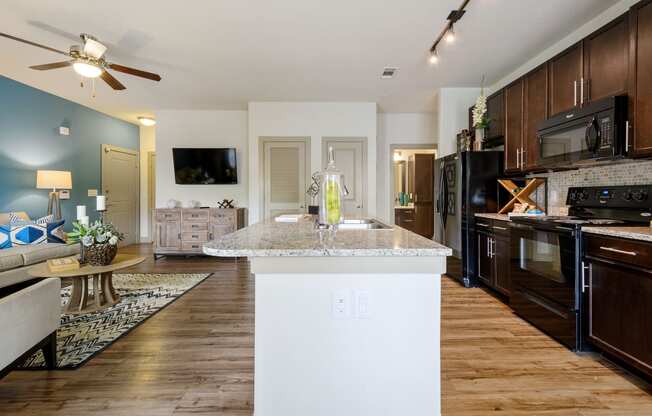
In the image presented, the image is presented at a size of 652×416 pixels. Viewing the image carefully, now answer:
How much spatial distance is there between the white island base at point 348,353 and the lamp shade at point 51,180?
4939 millimetres

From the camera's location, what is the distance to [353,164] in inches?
219

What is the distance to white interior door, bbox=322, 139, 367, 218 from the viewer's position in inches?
218

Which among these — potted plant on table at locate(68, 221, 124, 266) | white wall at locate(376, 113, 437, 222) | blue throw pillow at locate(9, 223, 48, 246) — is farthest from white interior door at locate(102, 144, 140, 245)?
white wall at locate(376, 113, 437, 222)

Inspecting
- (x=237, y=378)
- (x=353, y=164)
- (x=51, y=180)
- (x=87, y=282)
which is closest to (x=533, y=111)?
(x=353, y=164)

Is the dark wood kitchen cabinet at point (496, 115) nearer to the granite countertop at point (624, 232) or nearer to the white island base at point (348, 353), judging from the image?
the granite countertop at point (624, 232)

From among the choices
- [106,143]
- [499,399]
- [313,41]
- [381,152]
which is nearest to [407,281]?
[499,399]

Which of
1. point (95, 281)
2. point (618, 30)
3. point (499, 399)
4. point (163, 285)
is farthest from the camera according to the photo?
point (163, 285)

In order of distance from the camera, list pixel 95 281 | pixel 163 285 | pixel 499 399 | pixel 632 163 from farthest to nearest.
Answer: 1. pixel 163 285
2. pixel 95 281
3. pixel 632 163
4. pixel 499 399

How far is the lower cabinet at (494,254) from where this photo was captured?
3199mm

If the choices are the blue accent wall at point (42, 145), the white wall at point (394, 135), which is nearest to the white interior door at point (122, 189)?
the blue accent wall at point (42, 145)

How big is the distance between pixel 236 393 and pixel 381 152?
511 centimetres

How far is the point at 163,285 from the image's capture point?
3.95m

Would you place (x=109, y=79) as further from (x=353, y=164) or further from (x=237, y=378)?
(x=353, y=164)

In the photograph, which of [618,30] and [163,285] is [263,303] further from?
[163,285]
